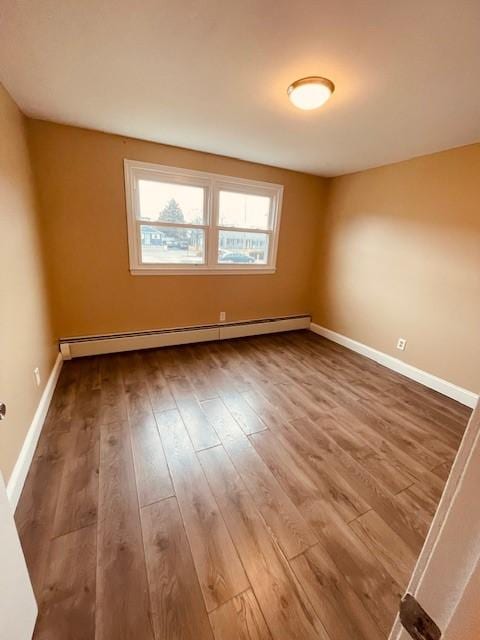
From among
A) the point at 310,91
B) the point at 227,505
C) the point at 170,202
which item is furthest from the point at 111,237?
the point at 227,505

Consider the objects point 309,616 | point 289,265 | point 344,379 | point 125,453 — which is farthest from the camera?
point 289,265

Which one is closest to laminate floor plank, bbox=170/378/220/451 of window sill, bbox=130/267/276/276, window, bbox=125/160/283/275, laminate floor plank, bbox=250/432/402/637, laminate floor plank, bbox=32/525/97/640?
laminate floor plank, bbox=250/432/402/637

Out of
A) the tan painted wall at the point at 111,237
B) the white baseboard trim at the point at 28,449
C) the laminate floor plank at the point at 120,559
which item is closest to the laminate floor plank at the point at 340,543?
the laminate floor plank at the point at 120,559

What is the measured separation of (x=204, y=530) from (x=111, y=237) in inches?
109

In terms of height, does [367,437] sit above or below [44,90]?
below

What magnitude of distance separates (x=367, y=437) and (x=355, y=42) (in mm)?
2408

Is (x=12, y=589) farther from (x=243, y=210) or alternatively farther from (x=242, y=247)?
(x=243, y=210)

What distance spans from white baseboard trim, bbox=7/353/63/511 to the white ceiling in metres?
2.20

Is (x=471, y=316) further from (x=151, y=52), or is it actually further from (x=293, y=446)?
(x=151, y=52)

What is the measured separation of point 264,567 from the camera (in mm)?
1183

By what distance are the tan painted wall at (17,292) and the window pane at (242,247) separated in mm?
1953

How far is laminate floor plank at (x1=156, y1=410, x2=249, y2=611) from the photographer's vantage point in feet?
3.65

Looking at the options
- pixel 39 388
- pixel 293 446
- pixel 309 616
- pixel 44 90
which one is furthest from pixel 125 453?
pixel 44 90

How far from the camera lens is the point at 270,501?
1490 mm
